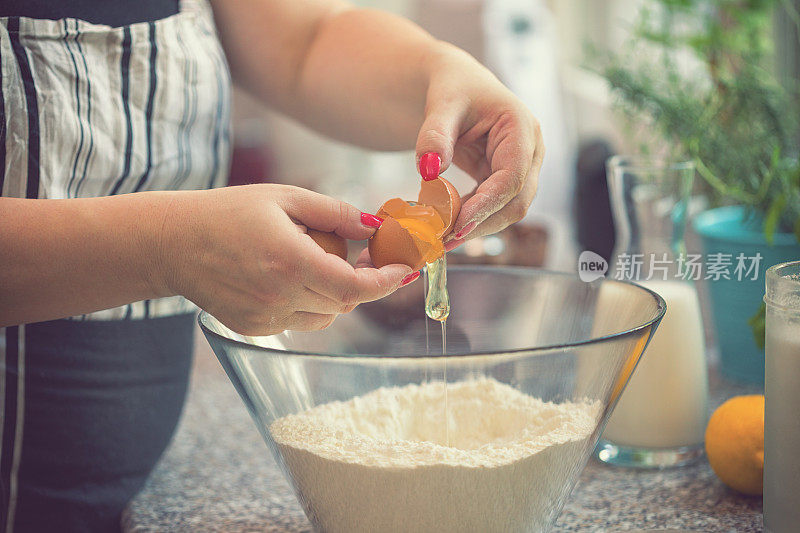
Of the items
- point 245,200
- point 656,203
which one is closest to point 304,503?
point 245,200

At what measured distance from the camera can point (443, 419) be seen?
0.64m

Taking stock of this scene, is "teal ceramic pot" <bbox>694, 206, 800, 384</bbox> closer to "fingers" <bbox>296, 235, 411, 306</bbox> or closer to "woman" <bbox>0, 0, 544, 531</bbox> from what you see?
"woman" <bbox>0, 0, 544, 531</bbox>

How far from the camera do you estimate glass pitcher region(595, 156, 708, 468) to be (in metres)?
0.75

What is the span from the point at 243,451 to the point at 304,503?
30 cm

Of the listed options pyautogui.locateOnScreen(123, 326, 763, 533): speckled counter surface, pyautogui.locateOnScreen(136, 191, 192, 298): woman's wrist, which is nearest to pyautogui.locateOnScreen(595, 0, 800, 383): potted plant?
pyautogui.locateOnScreen(123, 326, 763, 533): speckled counter surface

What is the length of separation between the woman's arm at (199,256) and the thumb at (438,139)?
0.08m

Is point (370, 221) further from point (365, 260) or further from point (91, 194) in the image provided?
point (91, 194)

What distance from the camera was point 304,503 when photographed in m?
0.59

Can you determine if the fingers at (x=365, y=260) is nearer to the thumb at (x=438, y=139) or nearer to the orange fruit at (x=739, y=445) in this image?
the thumb at (x=438, y=139)

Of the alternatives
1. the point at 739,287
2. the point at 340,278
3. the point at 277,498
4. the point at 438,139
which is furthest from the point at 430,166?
the point at 739,287

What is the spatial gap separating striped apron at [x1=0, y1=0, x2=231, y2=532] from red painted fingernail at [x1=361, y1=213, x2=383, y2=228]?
31cm

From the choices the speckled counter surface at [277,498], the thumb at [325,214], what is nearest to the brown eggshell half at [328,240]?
the thumb at [325,214]

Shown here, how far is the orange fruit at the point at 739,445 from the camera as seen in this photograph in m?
0.66

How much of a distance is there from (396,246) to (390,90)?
29cm
